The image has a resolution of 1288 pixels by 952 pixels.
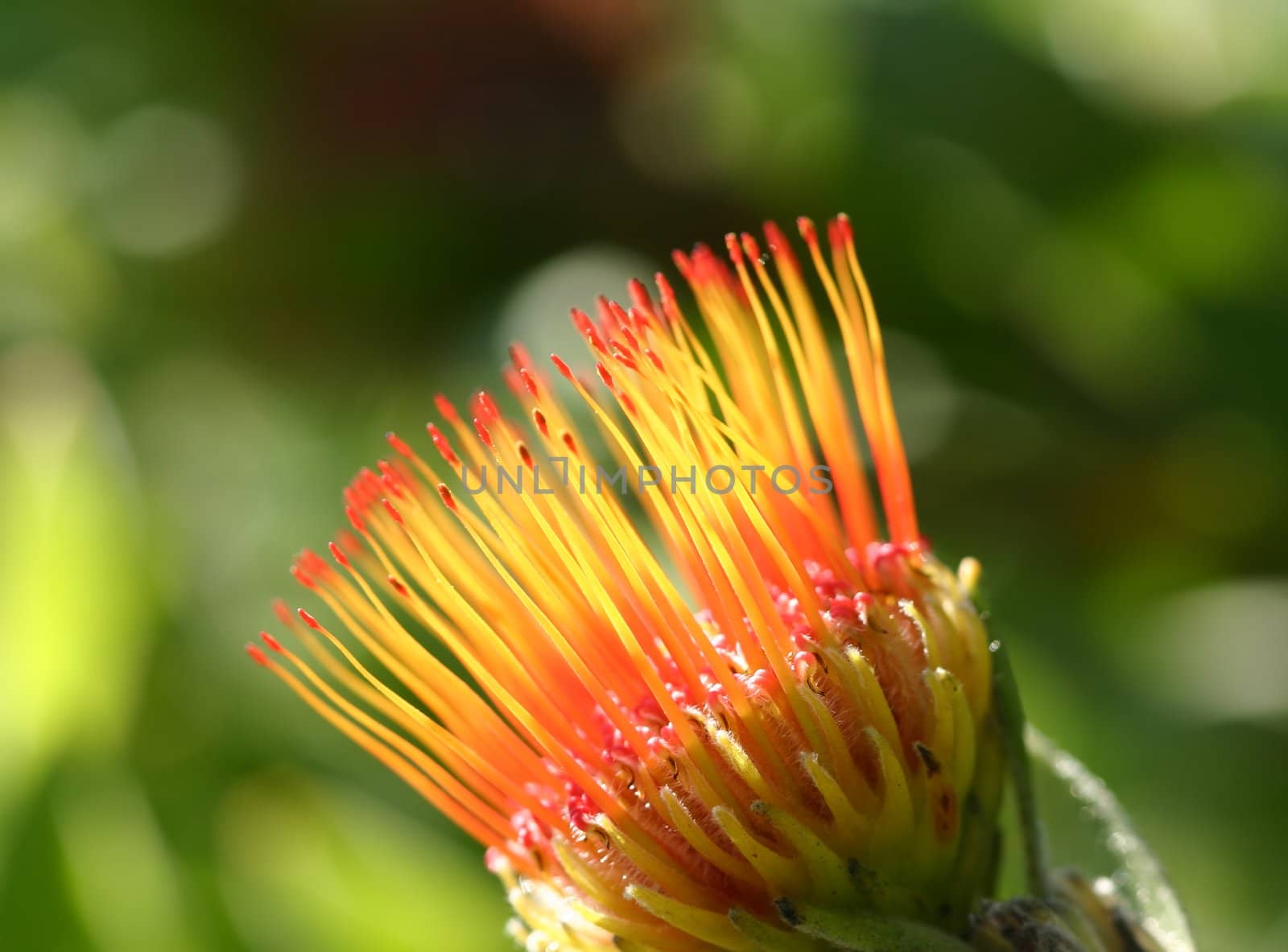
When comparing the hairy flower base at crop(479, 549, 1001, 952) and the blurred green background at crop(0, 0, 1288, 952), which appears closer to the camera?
the hairy flower base at crop(479, 549, 1001, 952)

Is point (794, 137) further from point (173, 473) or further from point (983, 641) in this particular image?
point (983, 641)

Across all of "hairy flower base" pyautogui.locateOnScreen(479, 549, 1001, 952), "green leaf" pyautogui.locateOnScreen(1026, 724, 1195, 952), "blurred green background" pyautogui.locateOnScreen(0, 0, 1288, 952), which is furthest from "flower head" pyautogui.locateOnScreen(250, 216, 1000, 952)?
"blurred green background" pyautogui.locateOnScreen(0, 0, 1288, 952)

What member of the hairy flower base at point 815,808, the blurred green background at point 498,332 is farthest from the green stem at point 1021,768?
the blurred green background at point 498,332

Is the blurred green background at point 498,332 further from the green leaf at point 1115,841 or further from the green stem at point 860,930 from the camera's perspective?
the green stem at point 860,930

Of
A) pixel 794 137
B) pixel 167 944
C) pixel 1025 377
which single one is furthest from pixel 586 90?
pixel 167 944

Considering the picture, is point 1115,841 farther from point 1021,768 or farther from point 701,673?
point 701,673

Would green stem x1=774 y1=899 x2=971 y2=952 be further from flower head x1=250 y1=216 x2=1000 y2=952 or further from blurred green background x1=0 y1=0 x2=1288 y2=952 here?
blurred green background x1=0 y1=0 x2=1288 y2=952
